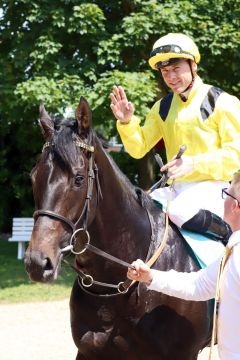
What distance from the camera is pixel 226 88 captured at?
41.5 feet

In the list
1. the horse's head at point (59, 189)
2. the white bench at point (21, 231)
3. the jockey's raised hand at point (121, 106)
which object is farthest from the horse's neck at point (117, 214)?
the white bench at point (21, 231)

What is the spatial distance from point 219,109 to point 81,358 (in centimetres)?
171

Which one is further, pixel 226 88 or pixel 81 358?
pixel 226 88

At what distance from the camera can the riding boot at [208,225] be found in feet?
12.2

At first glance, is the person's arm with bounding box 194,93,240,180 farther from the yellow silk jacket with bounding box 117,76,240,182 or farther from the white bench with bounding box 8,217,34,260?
the white bench with bounding box 8,217,34,260

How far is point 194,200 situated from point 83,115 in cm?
99

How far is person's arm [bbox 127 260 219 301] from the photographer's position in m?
2.91

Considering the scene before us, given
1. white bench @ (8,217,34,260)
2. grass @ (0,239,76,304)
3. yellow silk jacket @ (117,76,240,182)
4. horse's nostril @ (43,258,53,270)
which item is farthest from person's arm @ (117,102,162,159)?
white bench @ (8,217,34,260)

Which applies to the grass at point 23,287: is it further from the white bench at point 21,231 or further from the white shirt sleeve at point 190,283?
the white shirt sleeve at point 190,283

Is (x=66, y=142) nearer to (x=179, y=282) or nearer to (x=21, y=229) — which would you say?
(x=179, y=282)

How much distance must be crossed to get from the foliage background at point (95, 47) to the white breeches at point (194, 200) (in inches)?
240

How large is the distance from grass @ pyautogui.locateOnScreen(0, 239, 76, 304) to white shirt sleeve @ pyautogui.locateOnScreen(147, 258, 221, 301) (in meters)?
6.00

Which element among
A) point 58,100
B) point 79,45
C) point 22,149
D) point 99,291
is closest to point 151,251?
point 99,291

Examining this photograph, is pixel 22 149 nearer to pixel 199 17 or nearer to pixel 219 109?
pixel 199 17
